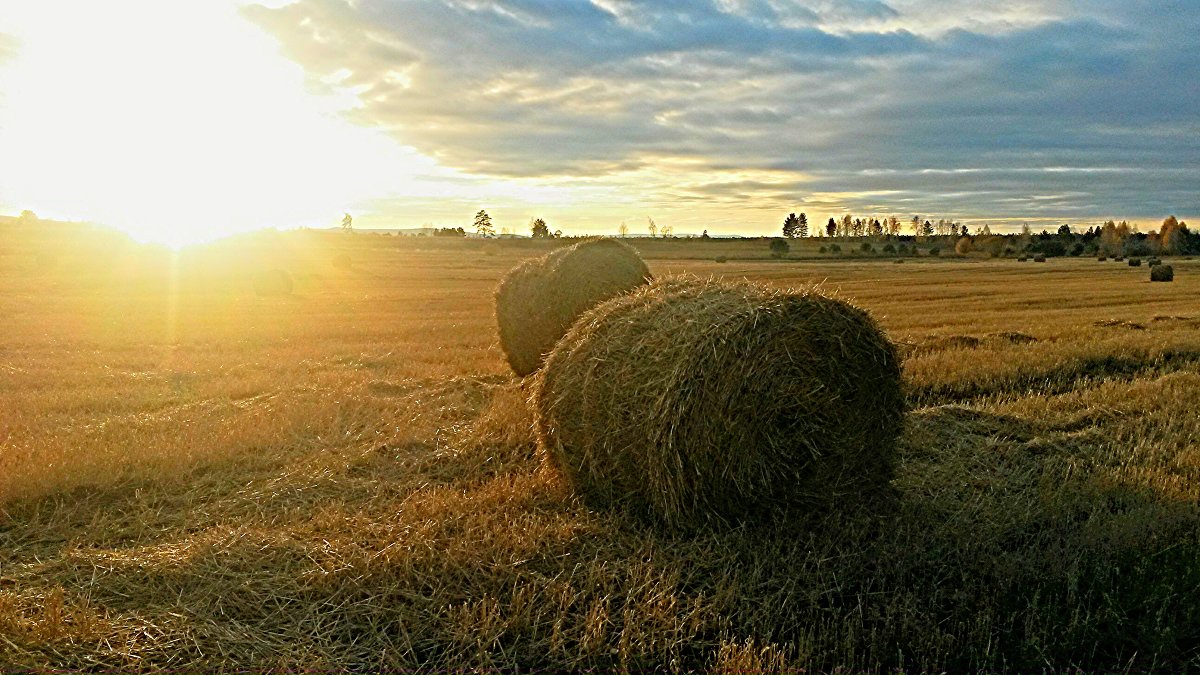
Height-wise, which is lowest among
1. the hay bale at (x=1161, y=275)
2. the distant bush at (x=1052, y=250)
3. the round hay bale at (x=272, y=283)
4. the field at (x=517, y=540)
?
the field at (x=517, y=540)

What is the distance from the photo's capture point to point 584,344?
641cm

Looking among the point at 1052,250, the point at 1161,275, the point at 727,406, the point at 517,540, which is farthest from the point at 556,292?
the point at 1052,250

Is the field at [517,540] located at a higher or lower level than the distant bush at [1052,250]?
lower

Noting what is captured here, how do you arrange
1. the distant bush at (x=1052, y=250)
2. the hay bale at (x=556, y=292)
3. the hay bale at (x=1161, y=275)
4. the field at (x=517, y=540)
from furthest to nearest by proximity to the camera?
the distant bush at (x=1052, y=250), the hay bale at (x=1161, y=275), the hay bale at (x=556, y=292), the field at (x=517, y=540)

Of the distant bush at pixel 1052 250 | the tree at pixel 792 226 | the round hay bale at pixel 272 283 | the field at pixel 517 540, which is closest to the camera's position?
the field at pixel 517 540

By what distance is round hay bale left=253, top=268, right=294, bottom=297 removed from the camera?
94.5 ft

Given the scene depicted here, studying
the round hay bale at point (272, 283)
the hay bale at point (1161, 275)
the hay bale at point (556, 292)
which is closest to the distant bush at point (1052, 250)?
the hay bale at point (1161, 275)

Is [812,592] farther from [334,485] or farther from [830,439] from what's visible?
[334,485]

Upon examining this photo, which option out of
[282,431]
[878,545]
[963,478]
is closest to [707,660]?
[878,545]

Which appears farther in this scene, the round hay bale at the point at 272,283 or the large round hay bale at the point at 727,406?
the round hay bale at the point at 272,283

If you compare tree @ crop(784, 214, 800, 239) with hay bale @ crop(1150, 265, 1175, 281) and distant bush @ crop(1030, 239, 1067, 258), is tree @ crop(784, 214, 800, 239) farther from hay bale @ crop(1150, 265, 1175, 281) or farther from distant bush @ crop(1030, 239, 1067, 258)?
hay bale @ crop(1150, 265, 1175, 281)

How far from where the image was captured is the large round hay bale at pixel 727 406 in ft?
A: 18.2

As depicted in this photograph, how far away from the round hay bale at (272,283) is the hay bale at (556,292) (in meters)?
19.6

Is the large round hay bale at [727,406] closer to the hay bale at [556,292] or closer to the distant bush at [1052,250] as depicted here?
the hay bale at [556,292]
